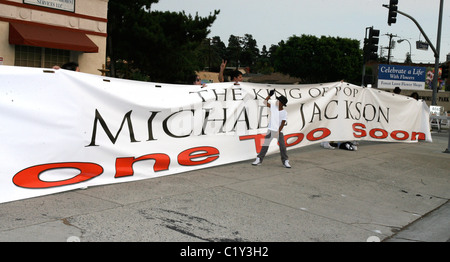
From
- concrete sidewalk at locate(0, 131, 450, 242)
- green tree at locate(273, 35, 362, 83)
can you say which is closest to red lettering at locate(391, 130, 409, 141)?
concrete sidewalk at locate(0, 131, 450, 242)

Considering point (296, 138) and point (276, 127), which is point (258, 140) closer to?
point (276, 127)

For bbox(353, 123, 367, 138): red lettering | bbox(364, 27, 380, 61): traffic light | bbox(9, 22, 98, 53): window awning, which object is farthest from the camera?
bbox(364, 27, 380, 61): traffic light

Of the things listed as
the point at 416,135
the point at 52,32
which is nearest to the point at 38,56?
the point at 52,32

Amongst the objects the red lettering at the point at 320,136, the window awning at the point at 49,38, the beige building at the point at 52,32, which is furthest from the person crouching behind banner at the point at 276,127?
the window awning at the point at 49,38

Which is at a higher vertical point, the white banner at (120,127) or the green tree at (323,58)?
the green tree at (323,58)

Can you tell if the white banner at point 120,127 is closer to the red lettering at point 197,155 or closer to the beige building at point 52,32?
the red lettering at point 197,155

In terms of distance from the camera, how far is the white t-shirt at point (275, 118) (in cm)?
825

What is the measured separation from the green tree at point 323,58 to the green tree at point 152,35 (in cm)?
4986

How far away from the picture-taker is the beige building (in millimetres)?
15477

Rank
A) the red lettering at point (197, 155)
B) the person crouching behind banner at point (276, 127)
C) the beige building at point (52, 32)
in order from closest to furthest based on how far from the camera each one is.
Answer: the red lettering at point (197, 155) < the person crouching behind banner at point (276, 127) < the beige building at point (52, 32)

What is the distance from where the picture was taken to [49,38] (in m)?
15.9

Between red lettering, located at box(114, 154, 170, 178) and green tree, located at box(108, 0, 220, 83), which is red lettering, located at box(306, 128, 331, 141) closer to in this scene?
red lettering, located at box(114, 154, 170, 178)

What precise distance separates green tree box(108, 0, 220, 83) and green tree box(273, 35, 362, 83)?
49.9m

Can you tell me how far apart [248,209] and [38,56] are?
13961 mm
